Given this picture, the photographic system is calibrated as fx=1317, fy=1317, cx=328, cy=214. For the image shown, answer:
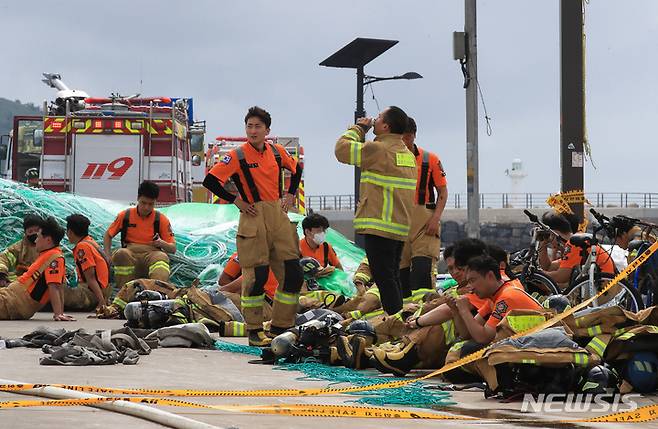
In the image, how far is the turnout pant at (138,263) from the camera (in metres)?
14.6

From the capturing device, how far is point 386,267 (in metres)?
9.81

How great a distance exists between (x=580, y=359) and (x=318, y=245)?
7.40 meters

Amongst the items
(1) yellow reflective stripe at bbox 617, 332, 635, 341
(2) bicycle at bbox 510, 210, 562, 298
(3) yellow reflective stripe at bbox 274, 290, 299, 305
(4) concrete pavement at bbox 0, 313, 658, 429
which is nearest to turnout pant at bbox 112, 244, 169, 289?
(4) concrete pavement at bbox 0, 313, 658, 429

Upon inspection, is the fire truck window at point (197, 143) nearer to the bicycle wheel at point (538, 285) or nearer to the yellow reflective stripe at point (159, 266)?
the yellow reflective stripe at point (159, 266)

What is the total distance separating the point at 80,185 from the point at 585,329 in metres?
15.1

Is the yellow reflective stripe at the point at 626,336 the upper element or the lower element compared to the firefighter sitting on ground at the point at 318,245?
lower

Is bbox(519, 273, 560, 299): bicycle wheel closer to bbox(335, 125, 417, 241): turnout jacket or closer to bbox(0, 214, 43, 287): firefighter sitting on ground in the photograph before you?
bbox(335, 125, 417, 241): turnout jacket

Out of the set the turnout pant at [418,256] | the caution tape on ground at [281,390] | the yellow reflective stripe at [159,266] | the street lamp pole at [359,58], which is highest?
the street lamp pole at [359,58]

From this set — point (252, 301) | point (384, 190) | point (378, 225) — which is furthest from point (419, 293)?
point (252, 301)

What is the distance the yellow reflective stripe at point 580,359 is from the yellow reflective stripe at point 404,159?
3.39 metres

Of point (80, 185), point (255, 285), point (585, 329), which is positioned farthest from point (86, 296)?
point (585, 329)

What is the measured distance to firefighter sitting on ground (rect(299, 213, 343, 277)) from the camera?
537 inches

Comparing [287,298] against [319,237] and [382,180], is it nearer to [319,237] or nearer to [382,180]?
[382,180]

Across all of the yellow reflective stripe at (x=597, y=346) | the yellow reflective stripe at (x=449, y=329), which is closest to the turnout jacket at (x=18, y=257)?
the yellow reflective stripe at (x=449, y=329)
